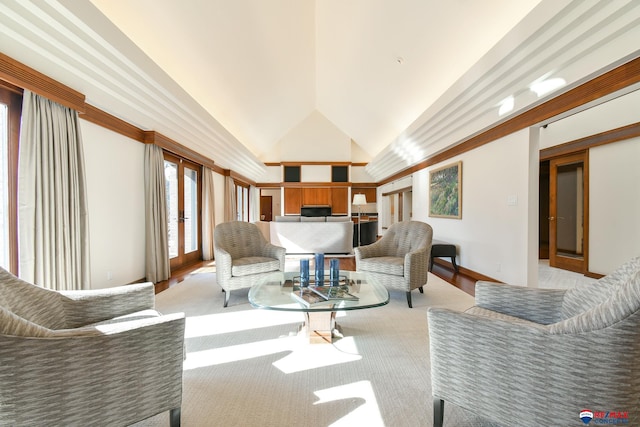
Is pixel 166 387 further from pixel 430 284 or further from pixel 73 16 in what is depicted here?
pixel 430 284

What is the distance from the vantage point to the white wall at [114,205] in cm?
350

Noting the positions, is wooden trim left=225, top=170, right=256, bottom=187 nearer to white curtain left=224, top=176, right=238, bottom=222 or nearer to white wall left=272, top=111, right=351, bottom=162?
white curtain left=224, top=176, right=238, bottom=222

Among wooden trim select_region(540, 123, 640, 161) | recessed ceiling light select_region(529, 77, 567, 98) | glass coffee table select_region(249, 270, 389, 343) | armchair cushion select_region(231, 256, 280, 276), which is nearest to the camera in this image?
glass coffee table select_region(249, 270, 389, 343)

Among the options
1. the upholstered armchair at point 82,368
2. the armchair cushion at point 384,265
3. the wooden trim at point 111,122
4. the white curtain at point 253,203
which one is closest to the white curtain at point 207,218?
the wooden trim at point 111,122

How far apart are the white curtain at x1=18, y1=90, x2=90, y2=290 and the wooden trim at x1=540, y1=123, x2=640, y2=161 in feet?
23.0

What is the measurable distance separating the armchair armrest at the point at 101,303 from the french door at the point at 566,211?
665 cm

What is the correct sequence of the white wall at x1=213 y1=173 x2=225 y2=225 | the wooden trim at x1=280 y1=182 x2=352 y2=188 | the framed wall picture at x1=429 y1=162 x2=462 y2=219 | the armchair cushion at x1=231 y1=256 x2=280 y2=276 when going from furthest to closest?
1. the wooden trim at x1=280 y1=182 x2=352 y2=188
2. the white wall at x1=213 y1=173 x2=225 y2=225
3. the framed wall picture at x1=429 y1=162 x2=462 y2=219
4. the armchair cushion at x1=231 y1=256 x2=280 y2=276

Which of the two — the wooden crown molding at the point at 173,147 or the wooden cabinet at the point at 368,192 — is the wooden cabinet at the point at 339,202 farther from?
the wooden crown molding at the point at 173,147

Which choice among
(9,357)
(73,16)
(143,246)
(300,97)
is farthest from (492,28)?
(300,97)

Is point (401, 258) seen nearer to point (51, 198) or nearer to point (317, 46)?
point (51, 198)

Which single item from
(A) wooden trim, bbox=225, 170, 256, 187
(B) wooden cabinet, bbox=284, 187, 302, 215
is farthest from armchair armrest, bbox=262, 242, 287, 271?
(B) wooden cabinet, bbox=284, 187, 302, 215

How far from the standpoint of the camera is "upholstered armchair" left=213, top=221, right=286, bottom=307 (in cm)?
329

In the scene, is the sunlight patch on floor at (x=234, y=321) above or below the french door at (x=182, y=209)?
below

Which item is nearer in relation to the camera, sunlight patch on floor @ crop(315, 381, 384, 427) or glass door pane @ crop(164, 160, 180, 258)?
sunlight patch on floor @ crop(315, 381, 384, 427)
